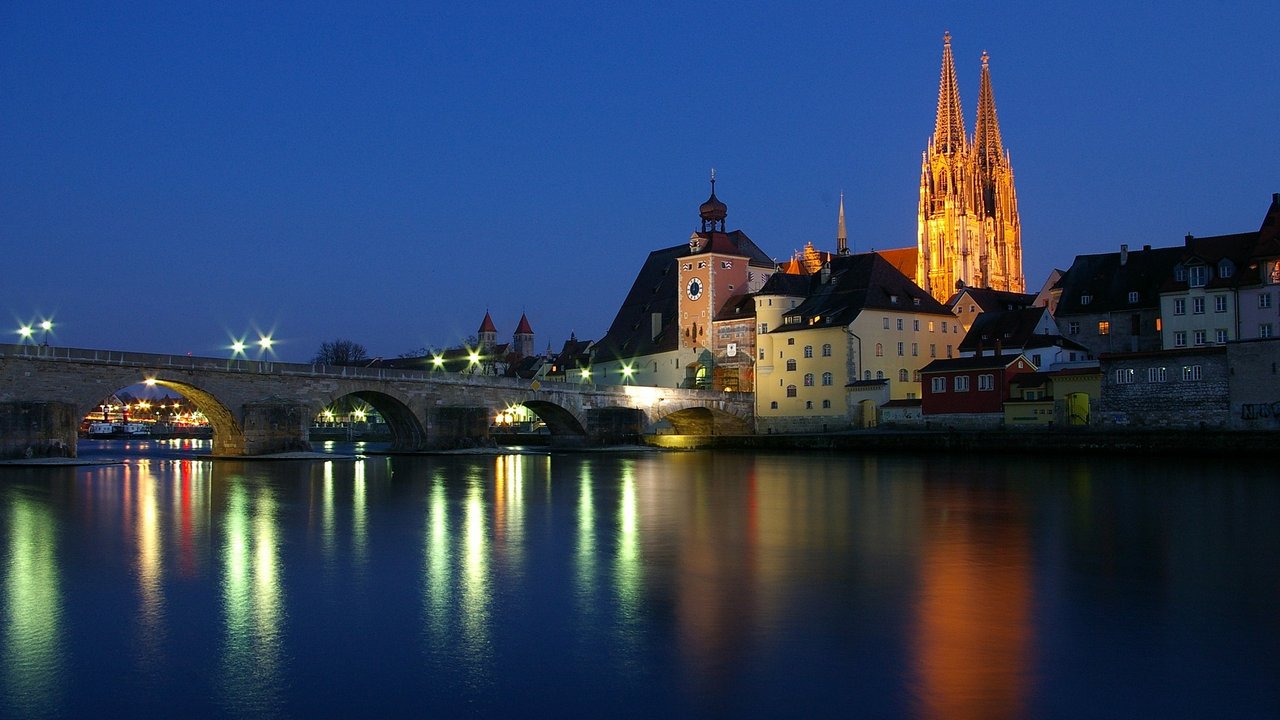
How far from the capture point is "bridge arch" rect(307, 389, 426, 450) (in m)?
63.2

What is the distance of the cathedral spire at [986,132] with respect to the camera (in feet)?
442

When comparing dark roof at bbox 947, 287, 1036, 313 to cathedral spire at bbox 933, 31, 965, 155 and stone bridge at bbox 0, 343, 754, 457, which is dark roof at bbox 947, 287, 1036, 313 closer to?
stone bridge at bbox 0, 343, 754, 457

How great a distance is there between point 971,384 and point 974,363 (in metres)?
1.36

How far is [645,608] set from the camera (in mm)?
14312

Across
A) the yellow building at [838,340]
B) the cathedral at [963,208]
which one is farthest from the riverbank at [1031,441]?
the cathedral at [963,208]

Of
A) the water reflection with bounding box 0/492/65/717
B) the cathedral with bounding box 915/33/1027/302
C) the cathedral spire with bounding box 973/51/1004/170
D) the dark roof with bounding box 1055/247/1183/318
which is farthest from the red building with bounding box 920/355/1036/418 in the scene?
the cathedral spire with bounding box 973/51/1004/170

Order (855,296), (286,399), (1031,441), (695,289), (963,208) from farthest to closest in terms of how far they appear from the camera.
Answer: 1. (963,208)
2. (695,289)
3. (855,296)
4. (286,399)
5. (1031,441)

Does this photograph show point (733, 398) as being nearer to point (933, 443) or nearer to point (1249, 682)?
point (933, 443)

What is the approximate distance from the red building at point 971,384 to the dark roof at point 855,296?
9910mm

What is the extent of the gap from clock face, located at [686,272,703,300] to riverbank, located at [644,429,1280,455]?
730 inches

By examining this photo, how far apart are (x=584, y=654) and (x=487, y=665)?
1046mm

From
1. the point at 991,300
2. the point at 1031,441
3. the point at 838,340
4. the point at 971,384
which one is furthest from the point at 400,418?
the point at 991,300

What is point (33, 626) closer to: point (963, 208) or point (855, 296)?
point (855, 296)

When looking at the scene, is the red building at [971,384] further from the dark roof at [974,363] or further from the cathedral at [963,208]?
the cathedral at [963,208]
